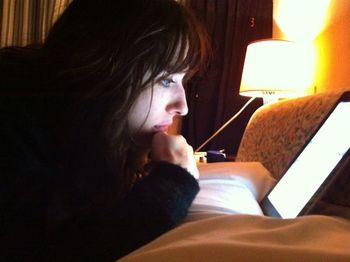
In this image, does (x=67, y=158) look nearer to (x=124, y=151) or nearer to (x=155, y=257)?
(x=124, y=151)

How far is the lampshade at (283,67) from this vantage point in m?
1.59

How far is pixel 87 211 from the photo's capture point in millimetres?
482

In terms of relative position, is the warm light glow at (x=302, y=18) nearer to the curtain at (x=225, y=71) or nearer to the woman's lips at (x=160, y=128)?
the curtain at (x=225, y=71)

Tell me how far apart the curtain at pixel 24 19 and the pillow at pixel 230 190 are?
6.27ft

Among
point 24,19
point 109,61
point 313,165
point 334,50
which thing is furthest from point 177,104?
point 24,19

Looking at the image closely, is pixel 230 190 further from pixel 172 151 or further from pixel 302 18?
pixel 302 18

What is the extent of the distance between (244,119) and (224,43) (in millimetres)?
514

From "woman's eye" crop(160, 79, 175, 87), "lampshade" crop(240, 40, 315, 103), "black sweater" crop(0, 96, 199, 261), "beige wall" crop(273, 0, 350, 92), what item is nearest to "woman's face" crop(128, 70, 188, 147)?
"woman's eye" crop(160, 79, 175, 87)

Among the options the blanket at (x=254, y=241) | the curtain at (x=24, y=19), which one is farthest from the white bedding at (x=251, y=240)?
the curtain at (x=24, y=19)

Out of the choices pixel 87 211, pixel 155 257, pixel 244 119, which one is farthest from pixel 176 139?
pixel 244 119

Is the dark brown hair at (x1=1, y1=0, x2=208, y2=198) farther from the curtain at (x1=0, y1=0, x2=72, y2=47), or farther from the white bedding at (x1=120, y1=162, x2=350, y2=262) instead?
the curtain at (x1=0, y1=0, x2=72, y2=47)

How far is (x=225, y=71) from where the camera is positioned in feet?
7.90

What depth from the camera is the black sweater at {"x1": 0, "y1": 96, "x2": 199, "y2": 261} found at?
1.31 ft

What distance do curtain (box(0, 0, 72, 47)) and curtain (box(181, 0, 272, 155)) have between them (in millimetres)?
909
